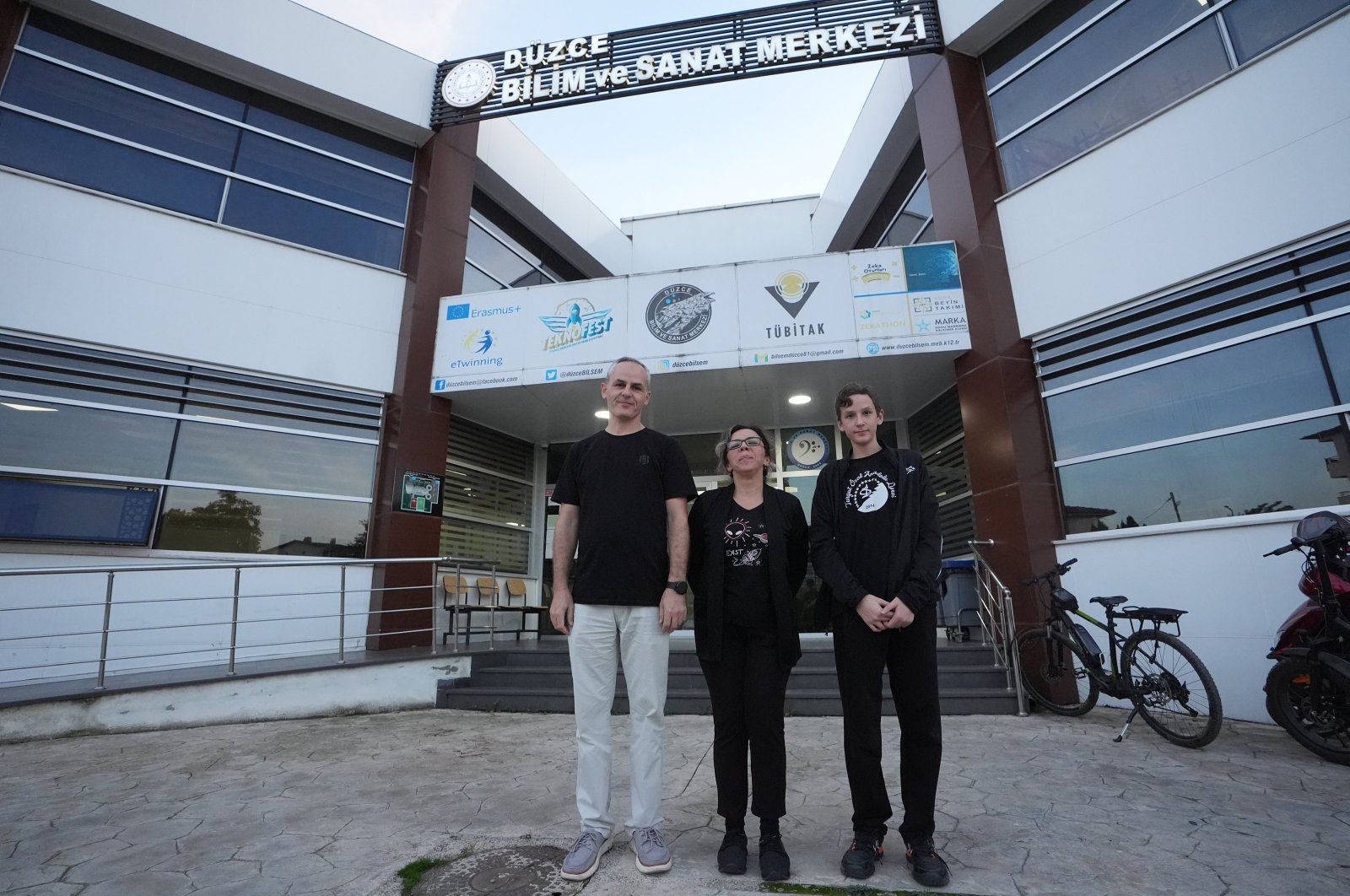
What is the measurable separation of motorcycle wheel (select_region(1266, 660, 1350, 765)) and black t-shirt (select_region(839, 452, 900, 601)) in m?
2.93

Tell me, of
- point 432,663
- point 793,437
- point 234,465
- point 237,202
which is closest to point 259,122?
point 237,202

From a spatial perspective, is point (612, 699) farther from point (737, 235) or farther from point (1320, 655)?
point (737, 235)

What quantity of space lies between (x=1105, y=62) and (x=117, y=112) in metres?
10.1

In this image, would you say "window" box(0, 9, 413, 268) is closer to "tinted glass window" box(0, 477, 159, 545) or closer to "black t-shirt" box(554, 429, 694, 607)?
"tinted glass window" box(0, 477, 159, 545)

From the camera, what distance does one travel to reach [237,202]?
7.27 metres

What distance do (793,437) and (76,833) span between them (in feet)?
26.1

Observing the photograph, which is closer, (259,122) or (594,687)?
(594,687)

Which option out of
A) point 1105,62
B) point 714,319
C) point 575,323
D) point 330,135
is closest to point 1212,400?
point 1105,62

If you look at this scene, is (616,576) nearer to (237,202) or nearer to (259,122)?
(237,202)

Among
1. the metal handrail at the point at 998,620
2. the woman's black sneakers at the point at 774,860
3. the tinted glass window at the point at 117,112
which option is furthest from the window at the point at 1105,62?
the tinted glass window at the point at 117,112

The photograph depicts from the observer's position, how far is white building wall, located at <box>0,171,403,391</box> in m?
6.07

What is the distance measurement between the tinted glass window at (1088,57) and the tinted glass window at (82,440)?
937 centimetres

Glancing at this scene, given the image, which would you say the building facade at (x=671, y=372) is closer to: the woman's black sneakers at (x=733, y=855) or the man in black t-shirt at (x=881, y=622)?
the man in black t-shirt at (x=881, y=622)

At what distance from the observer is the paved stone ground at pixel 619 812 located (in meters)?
2.14
